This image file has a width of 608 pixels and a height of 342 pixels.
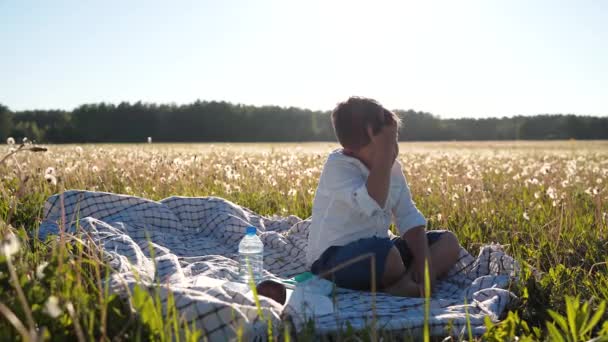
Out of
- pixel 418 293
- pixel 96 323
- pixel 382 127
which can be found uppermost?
pixel 382 127

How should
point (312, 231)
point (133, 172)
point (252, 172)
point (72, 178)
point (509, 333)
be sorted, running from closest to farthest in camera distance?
point (509, 333) < point (312, 231) < point (72, 178) < point (133, 172) < point (252, 172)

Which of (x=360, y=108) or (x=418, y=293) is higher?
(x=360, y=108)

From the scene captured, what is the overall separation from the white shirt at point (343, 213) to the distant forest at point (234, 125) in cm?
6017

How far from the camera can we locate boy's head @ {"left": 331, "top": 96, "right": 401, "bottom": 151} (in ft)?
11.5

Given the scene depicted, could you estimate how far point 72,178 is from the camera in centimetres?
691

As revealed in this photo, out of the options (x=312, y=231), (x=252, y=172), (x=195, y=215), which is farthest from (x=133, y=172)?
(x=312, y=231)

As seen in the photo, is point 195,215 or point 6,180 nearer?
point 195,215

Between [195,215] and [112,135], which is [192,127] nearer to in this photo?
[112,135]

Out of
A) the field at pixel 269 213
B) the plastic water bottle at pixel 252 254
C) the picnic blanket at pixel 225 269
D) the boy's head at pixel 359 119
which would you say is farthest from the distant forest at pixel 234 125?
the boy's head at pixel 359 119

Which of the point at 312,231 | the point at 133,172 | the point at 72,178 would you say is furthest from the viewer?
the point at 133,172

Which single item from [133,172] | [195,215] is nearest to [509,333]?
[195,215]

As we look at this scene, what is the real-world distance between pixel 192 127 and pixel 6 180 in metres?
64.1

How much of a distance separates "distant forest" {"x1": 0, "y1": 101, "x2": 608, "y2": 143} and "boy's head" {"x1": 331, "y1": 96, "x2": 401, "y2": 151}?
60.4 metres

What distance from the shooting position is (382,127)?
3.51 m
